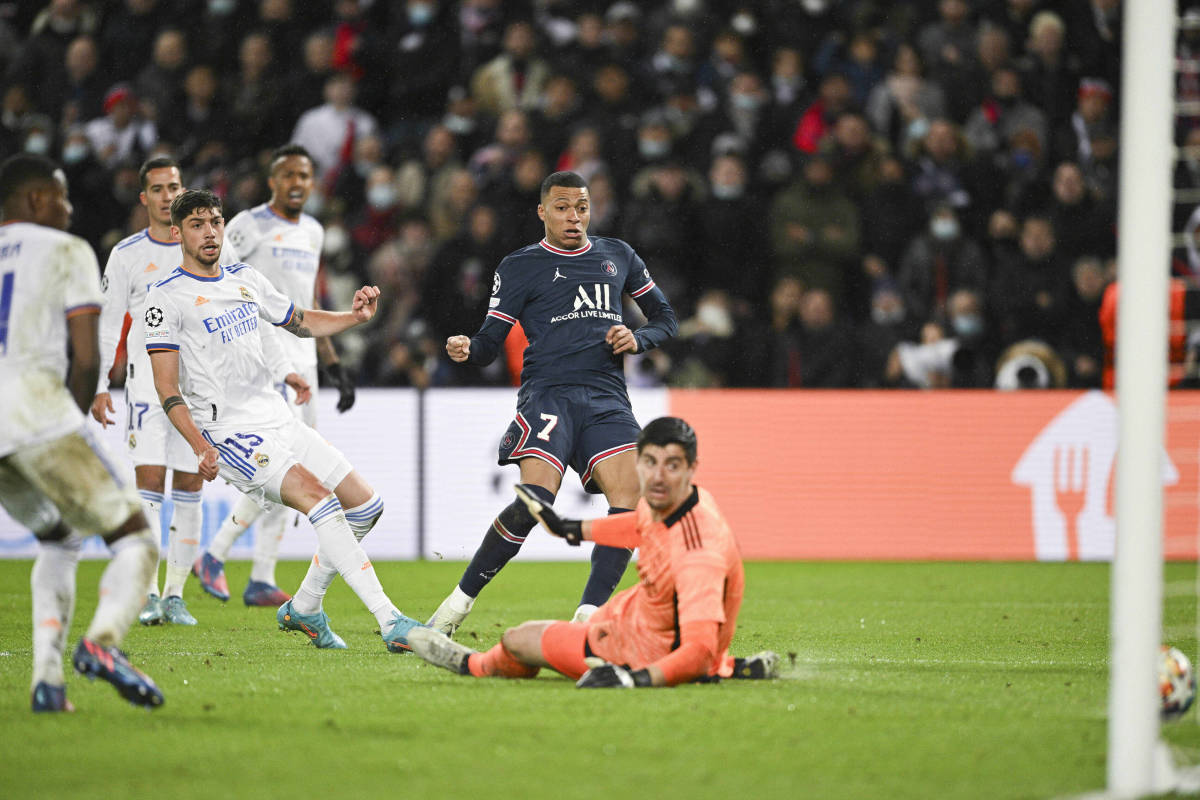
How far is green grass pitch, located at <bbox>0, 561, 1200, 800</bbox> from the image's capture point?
4.22 meters

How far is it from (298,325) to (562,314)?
1380 millimetres

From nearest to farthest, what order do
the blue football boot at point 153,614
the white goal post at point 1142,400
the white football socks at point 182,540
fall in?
the white goal post at point 1142,400, the blue football boot at point 153,614, the white football socks at point 182,540

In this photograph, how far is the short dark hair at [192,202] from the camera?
7.50m

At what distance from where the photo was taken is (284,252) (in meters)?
9.84

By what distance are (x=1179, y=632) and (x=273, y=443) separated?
4.91 m

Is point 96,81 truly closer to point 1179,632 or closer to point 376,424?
point 376,424

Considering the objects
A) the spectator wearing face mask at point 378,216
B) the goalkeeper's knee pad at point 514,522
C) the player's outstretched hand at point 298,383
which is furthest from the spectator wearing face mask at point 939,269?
the goalkeeper's knee pad at point 514,522

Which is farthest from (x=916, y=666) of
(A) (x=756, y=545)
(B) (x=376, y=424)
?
(B) (x=376, y=424)

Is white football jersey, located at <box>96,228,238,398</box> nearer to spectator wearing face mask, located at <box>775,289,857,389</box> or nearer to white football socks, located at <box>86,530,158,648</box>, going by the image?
white football socks, located at <box>86,530,158,648</box>

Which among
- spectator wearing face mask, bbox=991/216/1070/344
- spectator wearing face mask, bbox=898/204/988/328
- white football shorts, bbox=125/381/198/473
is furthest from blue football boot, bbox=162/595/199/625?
spectator wearing face mask, bbox=991/216/1070/344

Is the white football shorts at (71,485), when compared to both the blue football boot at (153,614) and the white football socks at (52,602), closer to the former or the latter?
the white football socks at (52,602)

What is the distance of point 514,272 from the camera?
7754mm

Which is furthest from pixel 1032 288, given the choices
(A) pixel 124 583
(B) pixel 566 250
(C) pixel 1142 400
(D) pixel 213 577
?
(A) pixel 124 583

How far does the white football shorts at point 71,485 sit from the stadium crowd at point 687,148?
28.2 feet
